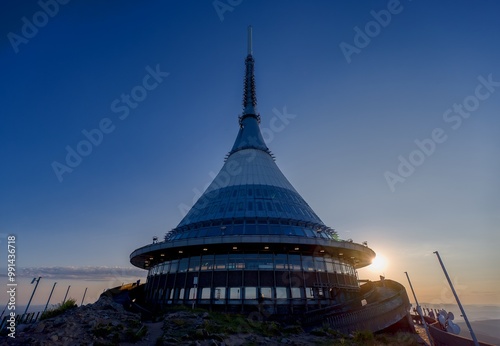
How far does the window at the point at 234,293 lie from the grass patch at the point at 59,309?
1558 cm

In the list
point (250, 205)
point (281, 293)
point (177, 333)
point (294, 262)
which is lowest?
point (177, 333)

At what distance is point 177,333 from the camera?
1716 centimetres

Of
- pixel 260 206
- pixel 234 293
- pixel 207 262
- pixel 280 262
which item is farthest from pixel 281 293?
pixel 260 206

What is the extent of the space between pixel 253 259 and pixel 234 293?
13.8 feet

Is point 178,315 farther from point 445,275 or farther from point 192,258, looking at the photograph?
point 445,275

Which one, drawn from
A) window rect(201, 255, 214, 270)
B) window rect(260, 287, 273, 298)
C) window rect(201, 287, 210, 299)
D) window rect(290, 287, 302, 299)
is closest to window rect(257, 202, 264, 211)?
window rect(201, 255, 214, 270)

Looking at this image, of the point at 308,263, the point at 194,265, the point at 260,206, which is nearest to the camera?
the point at 308,263

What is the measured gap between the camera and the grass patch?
74.1ft

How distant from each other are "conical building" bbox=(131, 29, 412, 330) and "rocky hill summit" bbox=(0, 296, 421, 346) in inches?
222

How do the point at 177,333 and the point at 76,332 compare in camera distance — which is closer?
the point at 76,332

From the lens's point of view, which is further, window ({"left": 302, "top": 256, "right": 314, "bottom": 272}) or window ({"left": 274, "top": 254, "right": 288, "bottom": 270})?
window ({"left": 302, "top": 256, "right": 314, "bottom": 272})

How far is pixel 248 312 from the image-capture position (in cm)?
2697

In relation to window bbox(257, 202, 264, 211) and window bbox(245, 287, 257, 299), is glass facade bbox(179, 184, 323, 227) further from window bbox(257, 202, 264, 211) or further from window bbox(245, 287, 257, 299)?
window bbox(245, 287, 257, 299)

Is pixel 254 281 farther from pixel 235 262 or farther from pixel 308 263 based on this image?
pixel 308 263
